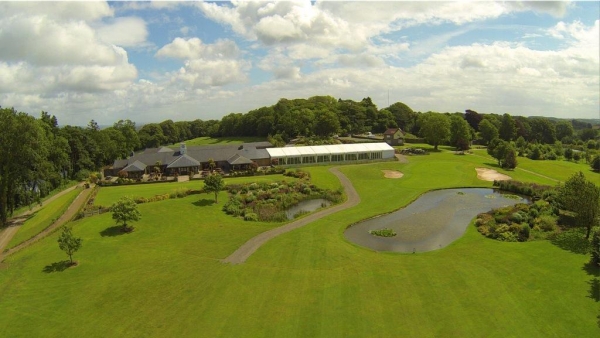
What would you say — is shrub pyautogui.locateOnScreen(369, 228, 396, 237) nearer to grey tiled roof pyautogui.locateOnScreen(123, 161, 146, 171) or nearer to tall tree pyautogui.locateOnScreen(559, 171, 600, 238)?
tall tree pyautogui.locateOnScreen(559, 171, 600, 238)

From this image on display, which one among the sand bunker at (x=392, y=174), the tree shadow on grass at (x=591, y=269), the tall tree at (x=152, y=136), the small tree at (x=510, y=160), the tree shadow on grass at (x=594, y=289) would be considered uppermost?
the tall tree at (x=152, y=136)

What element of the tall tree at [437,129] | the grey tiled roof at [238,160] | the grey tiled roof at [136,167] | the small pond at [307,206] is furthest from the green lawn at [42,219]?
the tall tree at [437,129]

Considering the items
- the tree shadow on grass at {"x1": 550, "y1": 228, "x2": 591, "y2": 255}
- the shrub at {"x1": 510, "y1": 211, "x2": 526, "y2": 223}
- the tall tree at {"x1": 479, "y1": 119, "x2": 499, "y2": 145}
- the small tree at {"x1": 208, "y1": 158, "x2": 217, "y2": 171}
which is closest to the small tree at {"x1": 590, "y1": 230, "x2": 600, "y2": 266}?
the tree shadow on grass at {"x1": 550, "y1": 228, "x2": 591, "y2": 255}

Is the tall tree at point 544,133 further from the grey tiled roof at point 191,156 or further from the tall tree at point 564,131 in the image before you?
the grey tiled roof at point 191,156

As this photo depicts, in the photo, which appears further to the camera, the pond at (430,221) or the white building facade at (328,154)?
the white building facade at (328,154)

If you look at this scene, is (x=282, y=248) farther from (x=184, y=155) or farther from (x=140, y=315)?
(x=184, y=155)
